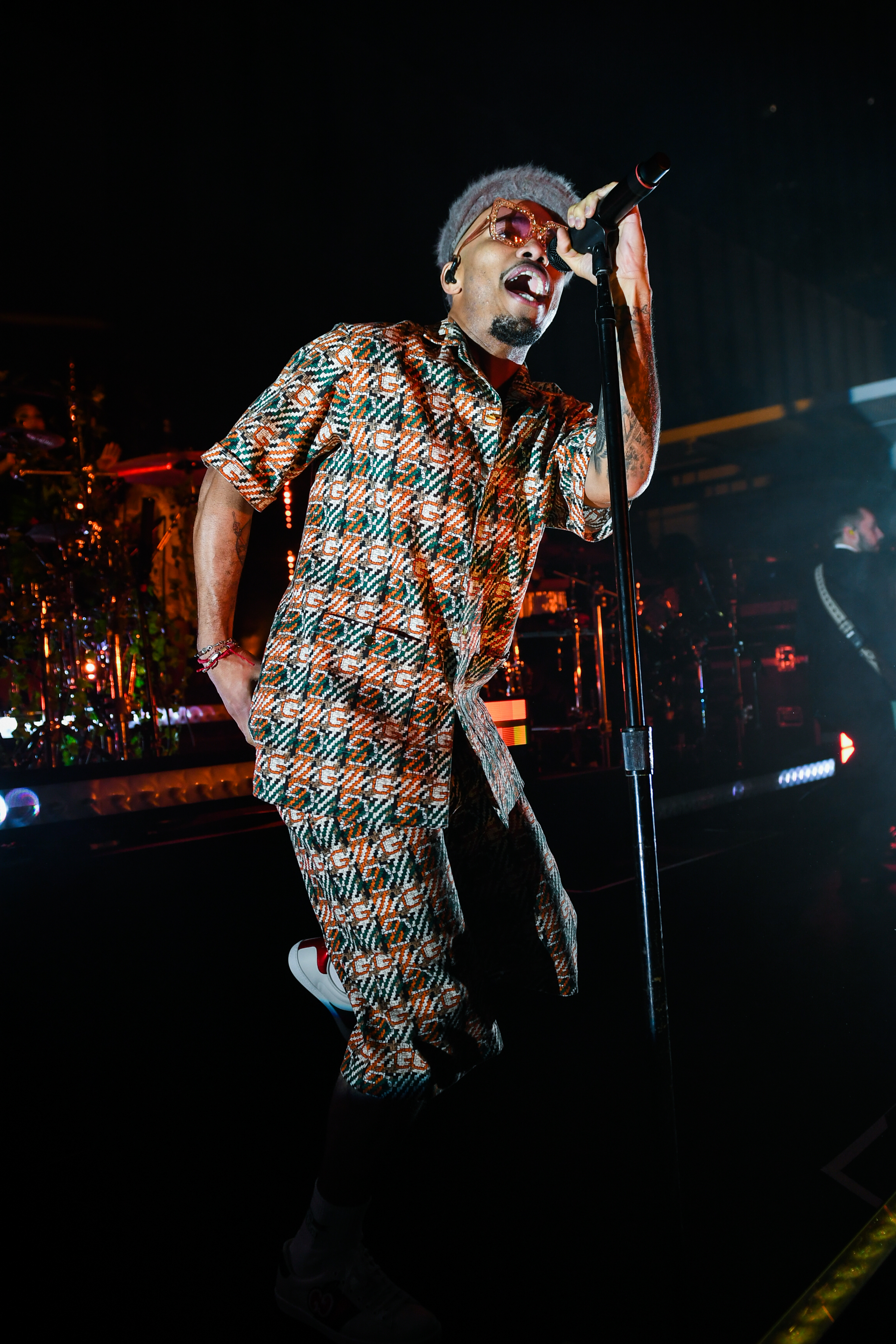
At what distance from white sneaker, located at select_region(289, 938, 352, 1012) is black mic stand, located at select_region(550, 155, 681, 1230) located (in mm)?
493

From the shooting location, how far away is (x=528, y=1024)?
2.51m

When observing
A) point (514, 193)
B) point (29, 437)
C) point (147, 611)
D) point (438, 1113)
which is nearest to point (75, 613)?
point (147, 611)

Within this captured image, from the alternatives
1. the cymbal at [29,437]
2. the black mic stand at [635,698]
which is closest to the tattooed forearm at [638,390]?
the black mic stand at [635,698]

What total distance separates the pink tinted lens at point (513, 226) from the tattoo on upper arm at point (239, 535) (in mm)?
618

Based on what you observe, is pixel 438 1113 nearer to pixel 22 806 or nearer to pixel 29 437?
pixel 22 806

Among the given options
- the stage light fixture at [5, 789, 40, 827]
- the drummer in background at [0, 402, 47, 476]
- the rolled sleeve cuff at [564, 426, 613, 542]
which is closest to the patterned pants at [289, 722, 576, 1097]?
the rolled sleeve cuff at [564, 426, 613, 542]

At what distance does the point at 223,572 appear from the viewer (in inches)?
53.8

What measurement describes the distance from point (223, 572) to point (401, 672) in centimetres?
33

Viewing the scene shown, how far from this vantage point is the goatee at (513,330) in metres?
1.44

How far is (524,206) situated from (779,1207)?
5.76ft

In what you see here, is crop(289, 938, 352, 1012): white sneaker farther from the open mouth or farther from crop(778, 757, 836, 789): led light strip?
crop(778, 757, 836, 789): led light strip

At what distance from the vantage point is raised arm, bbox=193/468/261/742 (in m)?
1.37

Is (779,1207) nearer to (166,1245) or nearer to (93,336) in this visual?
(166,1245)

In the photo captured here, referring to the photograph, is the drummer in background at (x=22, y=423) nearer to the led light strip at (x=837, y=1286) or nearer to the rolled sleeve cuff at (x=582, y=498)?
the rolled sleeve cuff at (x=582, y=498)
